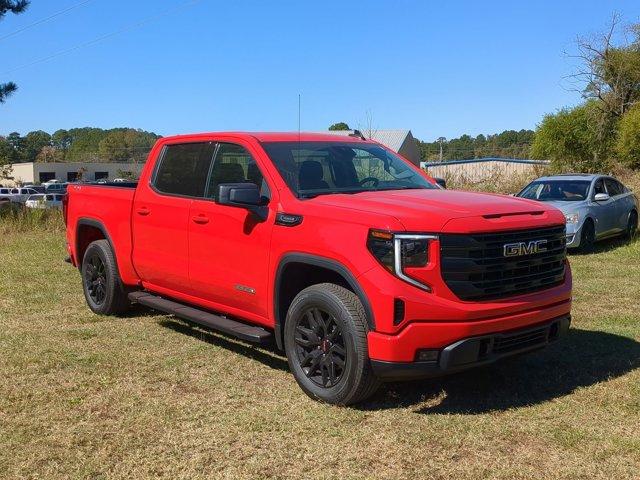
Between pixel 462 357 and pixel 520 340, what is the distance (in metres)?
0.60

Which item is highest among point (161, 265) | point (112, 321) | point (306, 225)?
point (306, 225)

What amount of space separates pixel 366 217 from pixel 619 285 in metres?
6.06

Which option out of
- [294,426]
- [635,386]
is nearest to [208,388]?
[294,426]

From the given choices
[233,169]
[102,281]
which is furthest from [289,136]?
[102,281]

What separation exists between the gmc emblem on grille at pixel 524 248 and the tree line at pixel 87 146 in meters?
76.9

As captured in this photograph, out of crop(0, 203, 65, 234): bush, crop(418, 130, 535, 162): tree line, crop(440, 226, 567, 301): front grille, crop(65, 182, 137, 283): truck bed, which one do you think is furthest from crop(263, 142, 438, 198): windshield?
crop(418, 130, 535, 162): tree line

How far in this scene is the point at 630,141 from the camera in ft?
89.9

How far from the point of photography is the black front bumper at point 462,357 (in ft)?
14.4

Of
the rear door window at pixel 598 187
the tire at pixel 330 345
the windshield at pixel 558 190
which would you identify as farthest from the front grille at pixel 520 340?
the rear door window at pixel 598 187

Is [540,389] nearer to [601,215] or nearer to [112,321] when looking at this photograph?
[112,321]

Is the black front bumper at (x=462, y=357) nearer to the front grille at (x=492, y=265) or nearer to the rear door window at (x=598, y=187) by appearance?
the front grille at (x=492, y=265)

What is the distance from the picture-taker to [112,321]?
7.57 metres

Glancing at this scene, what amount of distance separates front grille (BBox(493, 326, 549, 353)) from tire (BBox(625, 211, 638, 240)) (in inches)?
436

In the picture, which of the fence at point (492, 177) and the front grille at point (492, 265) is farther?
the fence at point (492, 177)
